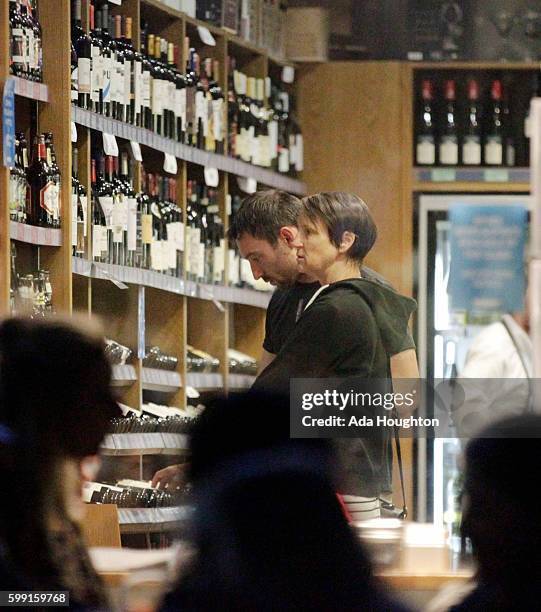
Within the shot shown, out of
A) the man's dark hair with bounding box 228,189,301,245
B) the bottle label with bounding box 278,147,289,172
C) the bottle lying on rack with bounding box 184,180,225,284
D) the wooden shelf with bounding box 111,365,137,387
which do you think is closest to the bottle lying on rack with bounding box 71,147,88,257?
the wooden shelf with bounding box 111,365,137,387

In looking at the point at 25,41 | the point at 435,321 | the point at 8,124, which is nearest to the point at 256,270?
the point at 8,124

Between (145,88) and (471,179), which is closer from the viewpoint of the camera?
(145,88)

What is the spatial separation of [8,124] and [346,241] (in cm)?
107

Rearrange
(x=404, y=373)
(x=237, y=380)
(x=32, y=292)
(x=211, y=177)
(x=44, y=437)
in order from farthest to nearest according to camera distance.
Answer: (x=237, y=380) → (x=211, y=177) → (x=32, y=292) → (x=404, y=373) → (x=44, y=437)

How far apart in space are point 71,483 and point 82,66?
2.97 meters

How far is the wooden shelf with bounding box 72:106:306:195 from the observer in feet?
14.9

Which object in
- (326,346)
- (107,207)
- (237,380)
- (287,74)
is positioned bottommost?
(237,380)

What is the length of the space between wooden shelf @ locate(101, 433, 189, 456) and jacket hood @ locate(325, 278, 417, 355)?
1.70 meters

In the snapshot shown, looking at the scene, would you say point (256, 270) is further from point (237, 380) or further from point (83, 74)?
point (237, 380)

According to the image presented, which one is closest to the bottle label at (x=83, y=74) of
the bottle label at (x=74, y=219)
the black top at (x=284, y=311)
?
the bottle label at (x=74, y=219)

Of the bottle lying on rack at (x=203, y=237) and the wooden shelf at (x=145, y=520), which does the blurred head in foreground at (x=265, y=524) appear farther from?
the bottle lying on rack at (x=203, y=237)

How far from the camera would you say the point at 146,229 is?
16.4 feet

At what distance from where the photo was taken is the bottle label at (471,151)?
22.4ft

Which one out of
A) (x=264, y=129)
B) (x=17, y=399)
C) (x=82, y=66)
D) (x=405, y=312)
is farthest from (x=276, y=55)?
(x=17, y=399)
